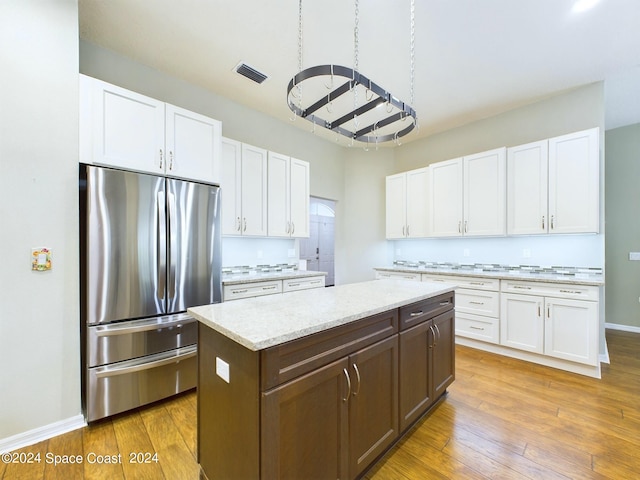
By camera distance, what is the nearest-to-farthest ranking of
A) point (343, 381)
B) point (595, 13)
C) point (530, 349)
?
1. point (343, 381)
2. point (595, 13)
3. point (530, 349)

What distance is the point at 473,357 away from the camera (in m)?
3.33

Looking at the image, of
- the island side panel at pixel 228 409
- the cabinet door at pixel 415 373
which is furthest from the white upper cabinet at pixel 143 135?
the cabinet door at pixel 415 373

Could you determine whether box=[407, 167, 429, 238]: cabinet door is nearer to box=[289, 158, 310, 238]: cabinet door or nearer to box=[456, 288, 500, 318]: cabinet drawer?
box=[456, 288, 500, 318]: cabinet drawer

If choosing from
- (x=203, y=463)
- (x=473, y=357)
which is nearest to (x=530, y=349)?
(x=473, y=357)

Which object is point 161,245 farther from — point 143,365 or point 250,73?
point 250,73

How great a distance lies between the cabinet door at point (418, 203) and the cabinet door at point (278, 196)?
6.87ft

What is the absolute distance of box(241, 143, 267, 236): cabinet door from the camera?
3.34 metres

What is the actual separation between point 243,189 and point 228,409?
2.53 metres

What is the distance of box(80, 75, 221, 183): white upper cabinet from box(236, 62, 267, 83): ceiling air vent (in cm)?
69

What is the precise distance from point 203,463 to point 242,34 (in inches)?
127

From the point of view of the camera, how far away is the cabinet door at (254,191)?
334 centimetres


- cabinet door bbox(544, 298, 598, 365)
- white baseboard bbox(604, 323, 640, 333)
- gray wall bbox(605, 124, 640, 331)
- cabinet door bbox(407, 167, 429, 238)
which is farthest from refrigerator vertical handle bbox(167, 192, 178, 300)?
white baseboard bbox(604, 323, 640, 333)

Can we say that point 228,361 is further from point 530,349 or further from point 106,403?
point 530,349

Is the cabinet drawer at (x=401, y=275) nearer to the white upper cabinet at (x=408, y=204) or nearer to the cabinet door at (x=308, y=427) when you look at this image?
the white upper cabinet at (x=408, y=204)
